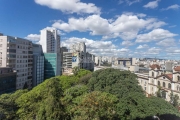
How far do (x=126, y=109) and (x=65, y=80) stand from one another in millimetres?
18151

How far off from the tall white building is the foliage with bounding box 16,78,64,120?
234 ft

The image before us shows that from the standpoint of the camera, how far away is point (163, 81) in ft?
114

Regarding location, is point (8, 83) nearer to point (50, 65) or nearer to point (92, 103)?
point (50, 65)

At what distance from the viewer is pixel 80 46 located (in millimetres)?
127562

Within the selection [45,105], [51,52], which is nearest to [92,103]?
[45,105]

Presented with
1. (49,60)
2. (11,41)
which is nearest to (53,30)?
(49,60)

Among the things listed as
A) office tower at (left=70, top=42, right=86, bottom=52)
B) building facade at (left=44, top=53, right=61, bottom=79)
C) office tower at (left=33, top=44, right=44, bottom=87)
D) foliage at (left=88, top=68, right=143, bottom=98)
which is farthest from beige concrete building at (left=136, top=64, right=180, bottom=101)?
office tower at (left=70, top=42, right=86, bottom=52)

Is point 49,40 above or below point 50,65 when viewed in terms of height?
above

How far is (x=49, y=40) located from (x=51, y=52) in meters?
7.70

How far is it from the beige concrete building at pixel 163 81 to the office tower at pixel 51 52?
37297mm

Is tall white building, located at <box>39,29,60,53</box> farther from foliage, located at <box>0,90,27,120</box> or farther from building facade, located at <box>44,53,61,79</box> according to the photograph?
foliage, located at <box>0,90,27,120</box>

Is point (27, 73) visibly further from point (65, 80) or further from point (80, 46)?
point (80, 46)

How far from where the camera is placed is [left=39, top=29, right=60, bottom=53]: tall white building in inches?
3469

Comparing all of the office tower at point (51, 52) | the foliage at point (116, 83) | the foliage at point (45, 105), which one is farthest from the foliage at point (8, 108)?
the office tower at point (51, 52)
